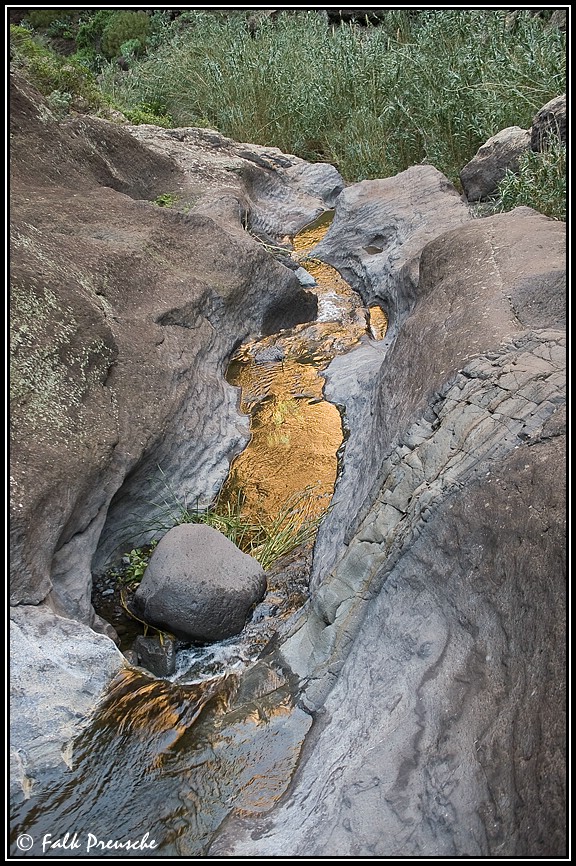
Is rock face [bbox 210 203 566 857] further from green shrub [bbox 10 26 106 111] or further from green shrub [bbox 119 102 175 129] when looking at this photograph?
green shrub [bbox 119 102 175 129]

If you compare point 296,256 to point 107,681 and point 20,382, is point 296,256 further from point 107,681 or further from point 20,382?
point 107,681

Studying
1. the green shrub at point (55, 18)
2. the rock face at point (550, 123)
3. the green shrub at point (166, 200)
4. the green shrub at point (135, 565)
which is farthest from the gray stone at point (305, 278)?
the green shrub at point (55, 18)

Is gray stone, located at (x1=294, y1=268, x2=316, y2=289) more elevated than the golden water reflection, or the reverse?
gray stone, located at (x1=294, y1=268, x2=316, y2=289)

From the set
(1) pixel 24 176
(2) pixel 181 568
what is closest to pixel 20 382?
(2) pixel 181 568

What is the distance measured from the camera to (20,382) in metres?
3.61

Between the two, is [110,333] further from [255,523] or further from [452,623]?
[452,623]

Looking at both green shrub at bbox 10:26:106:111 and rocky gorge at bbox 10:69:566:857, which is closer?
rocky gorge at bbox 10:69:566:857

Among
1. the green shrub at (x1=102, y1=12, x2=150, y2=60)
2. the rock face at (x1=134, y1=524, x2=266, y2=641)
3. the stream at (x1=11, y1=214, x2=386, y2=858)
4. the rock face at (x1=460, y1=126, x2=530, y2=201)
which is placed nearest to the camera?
the stream at (x1=11, y1=214, x2=386, y2=858)

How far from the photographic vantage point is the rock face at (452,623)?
219cm

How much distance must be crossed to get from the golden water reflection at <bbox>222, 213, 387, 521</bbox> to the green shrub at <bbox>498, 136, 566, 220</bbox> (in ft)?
4.67

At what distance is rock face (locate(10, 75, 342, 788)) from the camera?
11.3 ft

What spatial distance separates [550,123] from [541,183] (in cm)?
46

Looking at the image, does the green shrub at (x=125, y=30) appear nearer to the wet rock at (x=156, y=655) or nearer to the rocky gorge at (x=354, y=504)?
the rocky gorge at (x=354, y=504)

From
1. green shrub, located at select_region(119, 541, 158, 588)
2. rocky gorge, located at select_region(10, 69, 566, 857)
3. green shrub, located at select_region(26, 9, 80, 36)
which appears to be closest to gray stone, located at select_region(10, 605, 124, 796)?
rocky gorge, located at select_region(10, 69, 566, 857)
